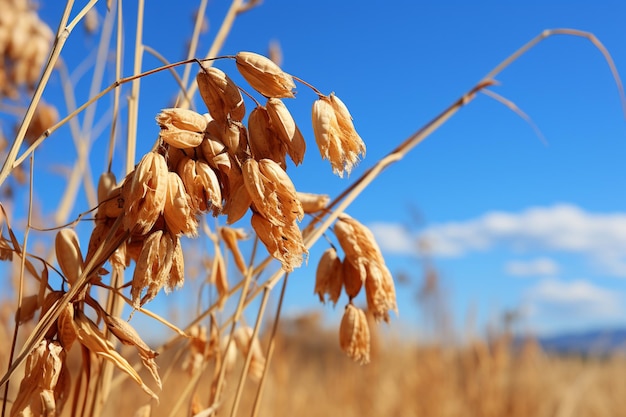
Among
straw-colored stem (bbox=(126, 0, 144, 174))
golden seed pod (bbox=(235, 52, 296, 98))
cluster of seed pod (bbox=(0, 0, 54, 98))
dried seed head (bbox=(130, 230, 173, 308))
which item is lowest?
dried seed head (bbox=(130, 230, 173, 308))

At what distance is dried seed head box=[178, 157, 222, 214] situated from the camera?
1.29ft

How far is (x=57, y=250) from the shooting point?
45 cm

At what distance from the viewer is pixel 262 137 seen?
16.9 inches

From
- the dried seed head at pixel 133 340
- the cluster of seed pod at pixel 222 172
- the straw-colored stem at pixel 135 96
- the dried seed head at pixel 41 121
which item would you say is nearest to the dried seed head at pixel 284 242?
the cluster of seed pod at pixel 222 172

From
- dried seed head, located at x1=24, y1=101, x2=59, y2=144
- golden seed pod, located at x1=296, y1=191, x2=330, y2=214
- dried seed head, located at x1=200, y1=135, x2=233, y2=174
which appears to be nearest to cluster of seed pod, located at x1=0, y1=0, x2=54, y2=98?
dried seed head, located at x1=24, y1=101, x2=59, y2=144

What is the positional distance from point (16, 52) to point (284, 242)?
4.07 ft

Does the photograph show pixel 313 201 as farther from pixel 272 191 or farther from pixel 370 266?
pixel 272 191

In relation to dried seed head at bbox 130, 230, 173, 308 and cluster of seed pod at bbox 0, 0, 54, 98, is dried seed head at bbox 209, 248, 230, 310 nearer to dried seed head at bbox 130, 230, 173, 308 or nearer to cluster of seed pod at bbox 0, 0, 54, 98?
dried seed head at bbox 130, 230, 173, 308

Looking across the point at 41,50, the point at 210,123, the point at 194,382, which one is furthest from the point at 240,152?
the point at 41,50

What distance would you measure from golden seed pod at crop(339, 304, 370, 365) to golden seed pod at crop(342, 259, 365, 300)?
23mm

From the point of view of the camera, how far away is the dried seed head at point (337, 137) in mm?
432

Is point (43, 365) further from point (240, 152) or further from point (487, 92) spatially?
point (487, 92)

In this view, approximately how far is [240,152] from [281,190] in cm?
5

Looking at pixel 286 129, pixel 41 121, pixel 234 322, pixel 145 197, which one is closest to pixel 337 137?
pixel 286 129
